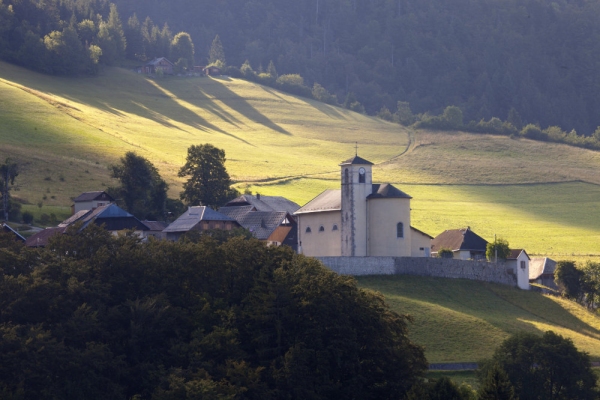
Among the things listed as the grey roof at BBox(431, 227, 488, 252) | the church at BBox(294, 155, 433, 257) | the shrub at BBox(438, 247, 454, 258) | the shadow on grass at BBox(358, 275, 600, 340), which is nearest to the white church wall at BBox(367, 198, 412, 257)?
the church at BBox(294, 155, 433, 257)

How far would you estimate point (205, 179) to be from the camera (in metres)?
90.1

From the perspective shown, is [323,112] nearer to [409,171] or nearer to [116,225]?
[409,171]

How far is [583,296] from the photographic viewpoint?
77625mm

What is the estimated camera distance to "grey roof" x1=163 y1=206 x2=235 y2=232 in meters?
77.9

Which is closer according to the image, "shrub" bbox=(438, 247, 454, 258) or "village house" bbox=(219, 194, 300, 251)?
"shrub" bbox=(438, 247, 454, 258)

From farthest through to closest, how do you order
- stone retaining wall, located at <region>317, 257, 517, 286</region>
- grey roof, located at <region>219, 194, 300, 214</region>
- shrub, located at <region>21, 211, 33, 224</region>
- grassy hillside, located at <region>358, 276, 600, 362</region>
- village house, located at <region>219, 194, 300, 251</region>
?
1. grey roof, located at <region>219, 194, 300, 214</region>
2. village house, located at <region>219, 194, 300, 251</region>
3. shrub, located at <region>21, 211, 33, 224</region>
4. stone retaining wall, located at <region>317, 257, 517, 286</region>
5. grassy hillside, located at <region>358, 276, 600, 362</region>

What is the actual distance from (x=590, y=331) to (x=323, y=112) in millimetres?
110464

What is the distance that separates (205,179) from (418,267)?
87.4 ft

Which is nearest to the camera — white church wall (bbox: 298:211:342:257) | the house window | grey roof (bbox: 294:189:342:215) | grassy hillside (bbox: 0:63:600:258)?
the house window

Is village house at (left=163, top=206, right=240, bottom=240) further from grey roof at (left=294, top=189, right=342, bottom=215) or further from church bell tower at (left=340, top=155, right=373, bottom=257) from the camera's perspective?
church bell tower at (left=340, top=155, right=373, bottom=257)

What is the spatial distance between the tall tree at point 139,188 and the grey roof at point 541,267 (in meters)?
29.5

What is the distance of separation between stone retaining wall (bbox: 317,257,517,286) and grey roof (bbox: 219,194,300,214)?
60.4 feet


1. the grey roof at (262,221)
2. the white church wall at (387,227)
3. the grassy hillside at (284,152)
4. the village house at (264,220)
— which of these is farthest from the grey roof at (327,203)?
the grassy hillside at (284,152)

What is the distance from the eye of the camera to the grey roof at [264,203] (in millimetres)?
86500
